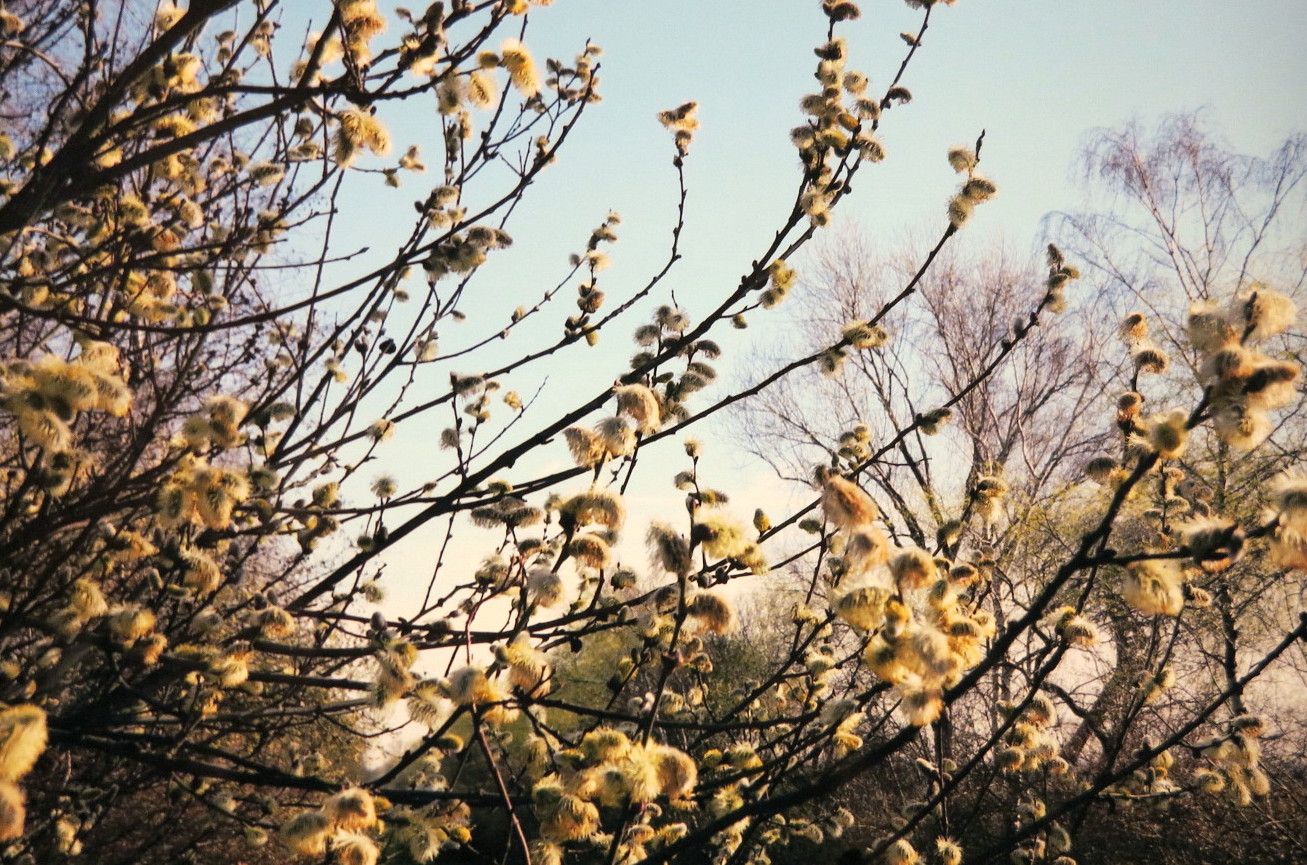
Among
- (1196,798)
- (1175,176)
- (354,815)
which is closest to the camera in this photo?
(354,815)

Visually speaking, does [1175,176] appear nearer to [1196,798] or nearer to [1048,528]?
[1048,528]

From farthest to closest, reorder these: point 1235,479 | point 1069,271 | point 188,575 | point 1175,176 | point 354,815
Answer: point 1175,176 < point 1235,479 < point 1069,271 < point 188,575 < point 354,815

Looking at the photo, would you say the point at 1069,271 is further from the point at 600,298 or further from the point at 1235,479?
the point at 1235,479

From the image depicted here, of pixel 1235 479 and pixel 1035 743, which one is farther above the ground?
pixel 1235 479

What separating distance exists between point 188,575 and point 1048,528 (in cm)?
965

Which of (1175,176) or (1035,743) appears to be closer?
(1035,743)

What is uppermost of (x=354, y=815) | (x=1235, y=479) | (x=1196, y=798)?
(x=1235, y=479)

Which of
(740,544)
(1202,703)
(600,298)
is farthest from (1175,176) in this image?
(740,544)

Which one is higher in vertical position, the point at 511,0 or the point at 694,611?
the point at 511,0

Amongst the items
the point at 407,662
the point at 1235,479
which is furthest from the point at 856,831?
the point at 407,662

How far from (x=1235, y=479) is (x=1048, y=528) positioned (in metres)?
2.13

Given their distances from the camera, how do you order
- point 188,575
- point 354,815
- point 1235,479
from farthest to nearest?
point 1235,479
point 188,575
point 354,815

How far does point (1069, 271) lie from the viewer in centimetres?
279

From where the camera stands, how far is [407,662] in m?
1.82
